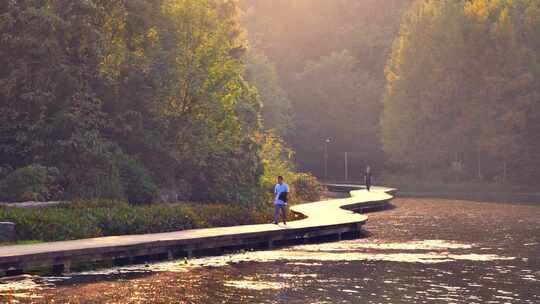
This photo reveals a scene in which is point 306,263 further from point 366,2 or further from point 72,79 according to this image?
point 366,2

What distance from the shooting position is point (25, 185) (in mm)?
38375

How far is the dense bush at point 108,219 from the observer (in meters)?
32.5

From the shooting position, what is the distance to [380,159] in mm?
116875

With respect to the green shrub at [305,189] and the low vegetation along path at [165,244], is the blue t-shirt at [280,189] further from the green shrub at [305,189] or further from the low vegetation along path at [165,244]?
the green shrub at [305,189]

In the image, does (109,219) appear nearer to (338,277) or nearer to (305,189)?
(338,277)

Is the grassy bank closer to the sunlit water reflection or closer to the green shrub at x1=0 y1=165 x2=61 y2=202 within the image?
the green shrub at x1=0 y1=165 x2=61 y2=202

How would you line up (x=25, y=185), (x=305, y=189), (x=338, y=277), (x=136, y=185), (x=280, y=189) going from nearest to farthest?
(x=338, y=277) → (x=280, y=189) → (x=25, y=185) → (x=136, y=185) → (x=305, y=189)

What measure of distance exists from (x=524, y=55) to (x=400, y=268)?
231 ft

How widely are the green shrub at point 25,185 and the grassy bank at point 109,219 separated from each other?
2.10 meters

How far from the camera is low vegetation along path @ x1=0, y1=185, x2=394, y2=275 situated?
2727 cm

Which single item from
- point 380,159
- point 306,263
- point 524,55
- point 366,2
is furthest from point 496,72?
point 306,263

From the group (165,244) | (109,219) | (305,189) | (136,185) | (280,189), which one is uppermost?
(136,185)

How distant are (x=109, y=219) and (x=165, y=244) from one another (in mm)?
4321

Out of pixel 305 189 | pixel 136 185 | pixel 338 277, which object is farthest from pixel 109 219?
pixel 305 189
